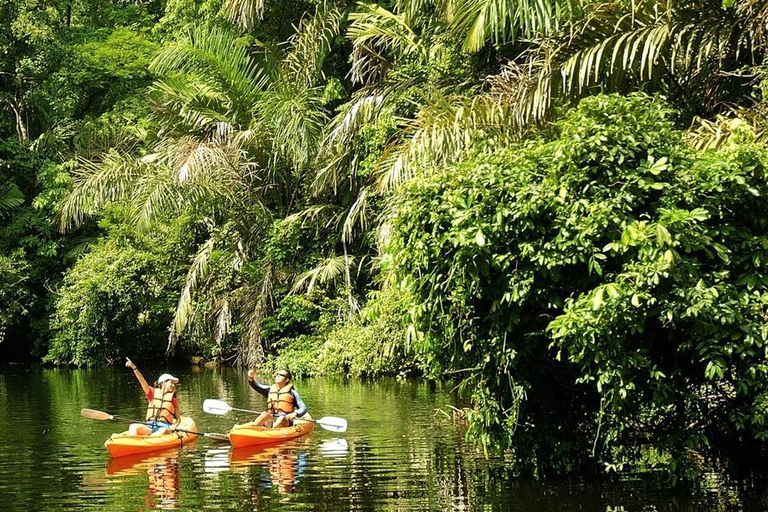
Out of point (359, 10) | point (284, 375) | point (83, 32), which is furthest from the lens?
point (83, 32)

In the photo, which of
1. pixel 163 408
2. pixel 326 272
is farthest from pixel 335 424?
pixel 326 272

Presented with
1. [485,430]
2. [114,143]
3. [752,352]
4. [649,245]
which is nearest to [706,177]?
[649,245]

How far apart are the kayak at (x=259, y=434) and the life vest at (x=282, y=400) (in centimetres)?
26

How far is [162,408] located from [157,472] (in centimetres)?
247

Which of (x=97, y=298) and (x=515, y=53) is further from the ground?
(x=515, y=53)

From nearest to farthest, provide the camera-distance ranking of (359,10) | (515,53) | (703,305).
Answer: (703,305) → (515,53) → (359,10)

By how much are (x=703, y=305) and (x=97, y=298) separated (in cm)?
2528

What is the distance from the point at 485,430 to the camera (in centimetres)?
980

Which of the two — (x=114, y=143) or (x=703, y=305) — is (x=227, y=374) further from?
(x=703, y=305)

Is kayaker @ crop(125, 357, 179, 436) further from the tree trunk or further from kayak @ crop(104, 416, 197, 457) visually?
the tree trunk

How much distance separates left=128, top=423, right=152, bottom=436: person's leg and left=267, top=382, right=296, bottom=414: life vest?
78.3 inches

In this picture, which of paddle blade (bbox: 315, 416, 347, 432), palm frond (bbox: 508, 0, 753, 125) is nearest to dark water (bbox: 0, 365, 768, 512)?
paddle blade (bbox: 315, 416, 347, 432)

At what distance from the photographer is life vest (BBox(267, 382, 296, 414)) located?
→ 15.0m

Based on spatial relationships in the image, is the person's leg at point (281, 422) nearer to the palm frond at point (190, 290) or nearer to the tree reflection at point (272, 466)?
the tree reflection at point (272, 466)
